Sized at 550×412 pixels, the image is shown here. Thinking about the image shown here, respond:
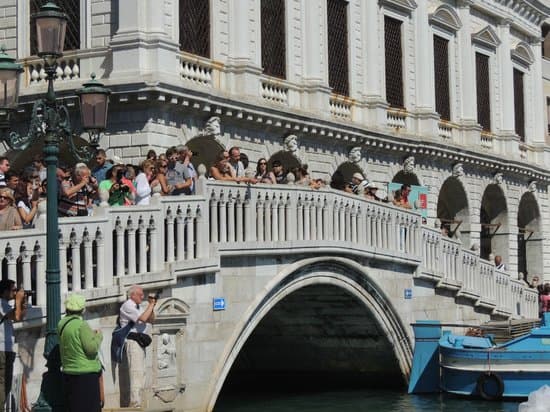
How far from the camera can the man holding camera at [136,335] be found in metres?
15.5

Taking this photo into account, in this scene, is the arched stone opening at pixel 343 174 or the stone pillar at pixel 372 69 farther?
the stone pillar at pixel 372 69

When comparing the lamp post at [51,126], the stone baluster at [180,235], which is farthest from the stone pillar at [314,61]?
the lamp post at [51,126]

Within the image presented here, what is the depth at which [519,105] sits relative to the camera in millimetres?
43062

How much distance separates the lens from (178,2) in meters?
24.9

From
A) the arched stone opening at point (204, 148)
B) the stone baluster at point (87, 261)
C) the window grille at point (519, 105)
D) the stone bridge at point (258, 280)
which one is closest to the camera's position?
the stone baluster at point (87, 261)

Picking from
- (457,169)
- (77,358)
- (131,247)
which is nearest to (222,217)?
(131,247)

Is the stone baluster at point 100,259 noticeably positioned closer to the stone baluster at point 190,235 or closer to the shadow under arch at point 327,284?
the stone baluster at point 190,235

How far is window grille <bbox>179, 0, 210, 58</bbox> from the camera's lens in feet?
82.7

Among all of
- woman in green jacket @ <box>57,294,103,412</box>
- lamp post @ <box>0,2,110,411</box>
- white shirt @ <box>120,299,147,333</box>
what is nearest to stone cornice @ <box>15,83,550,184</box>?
white shirt @ <box>120,299,147,333</box>

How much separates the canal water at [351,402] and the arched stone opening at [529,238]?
21.0m

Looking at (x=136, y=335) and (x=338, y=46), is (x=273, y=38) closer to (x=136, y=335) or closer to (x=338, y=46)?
(x=338, y=46)

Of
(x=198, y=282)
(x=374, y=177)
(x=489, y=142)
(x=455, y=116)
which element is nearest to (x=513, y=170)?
(x=489, y=142)

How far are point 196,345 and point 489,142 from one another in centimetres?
2367

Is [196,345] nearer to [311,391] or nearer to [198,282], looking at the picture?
[198,282]
